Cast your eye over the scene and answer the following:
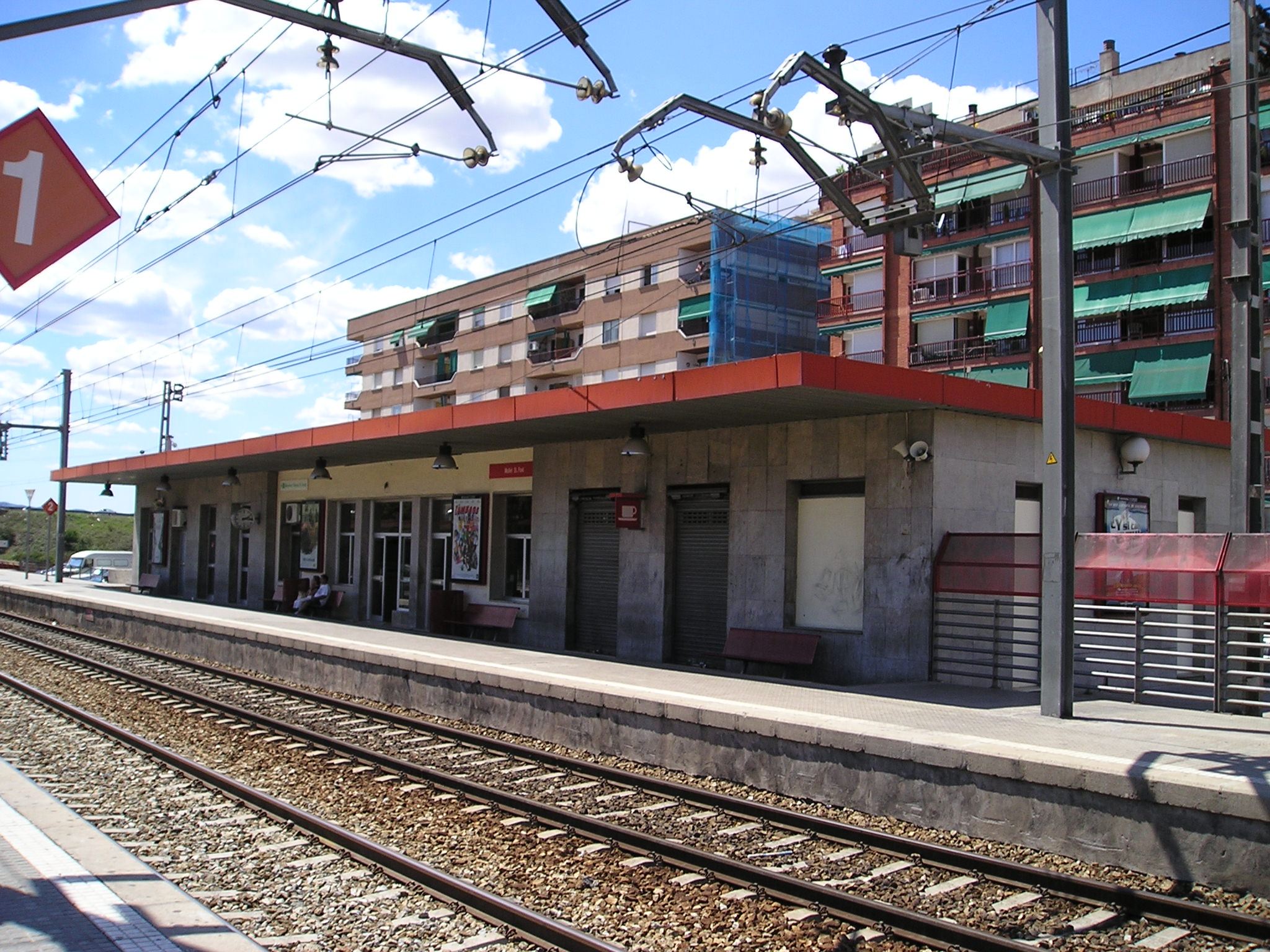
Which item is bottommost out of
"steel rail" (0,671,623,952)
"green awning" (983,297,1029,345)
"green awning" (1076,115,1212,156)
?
"steel rail" (0,671,623,952)

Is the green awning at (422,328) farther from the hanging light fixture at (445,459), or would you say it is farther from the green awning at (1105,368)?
the hanging light fixture at (445,459)

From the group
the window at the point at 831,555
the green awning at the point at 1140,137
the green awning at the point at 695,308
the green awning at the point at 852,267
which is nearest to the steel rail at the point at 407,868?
the window at the point at 831,555

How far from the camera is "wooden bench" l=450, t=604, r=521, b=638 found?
2050 centimetres

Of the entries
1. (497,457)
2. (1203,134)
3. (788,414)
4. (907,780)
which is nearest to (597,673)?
(788,414)

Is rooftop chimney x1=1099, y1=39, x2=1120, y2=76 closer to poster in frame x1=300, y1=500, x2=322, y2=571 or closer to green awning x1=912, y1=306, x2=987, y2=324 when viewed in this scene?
green awning x1=912, y1=306, x2=987, y2=324

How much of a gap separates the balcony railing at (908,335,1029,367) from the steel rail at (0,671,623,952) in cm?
4033

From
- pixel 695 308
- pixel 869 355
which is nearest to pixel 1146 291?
pixel 869 355

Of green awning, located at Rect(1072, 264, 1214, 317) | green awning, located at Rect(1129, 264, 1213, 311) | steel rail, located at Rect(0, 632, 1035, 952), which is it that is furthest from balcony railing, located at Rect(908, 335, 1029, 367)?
steel rail, located at Rect(0, 632, 1035, 952)

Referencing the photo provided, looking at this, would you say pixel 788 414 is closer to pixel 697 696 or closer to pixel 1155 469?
pixel 697 696

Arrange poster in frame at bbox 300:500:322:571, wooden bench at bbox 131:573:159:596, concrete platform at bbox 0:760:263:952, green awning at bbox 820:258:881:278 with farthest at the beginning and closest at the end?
green awning at bbox 820:258:881:278 → wooden bench at bbox 131:573:159:596 → poster in frame at bbox 300:500:322:571 → concrete platform at bbox 0:760:263:952

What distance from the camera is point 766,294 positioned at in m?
54.7

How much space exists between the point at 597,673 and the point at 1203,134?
118ft

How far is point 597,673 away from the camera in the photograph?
44.8ft

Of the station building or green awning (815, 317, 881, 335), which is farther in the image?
green awning (815, 317, 881, 335)
